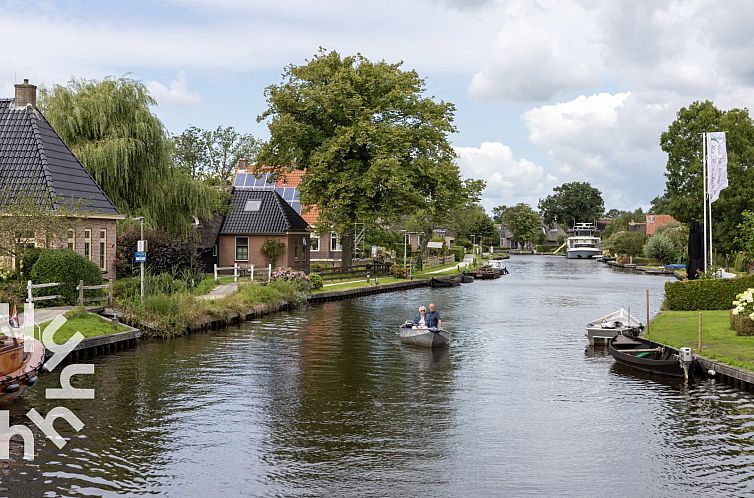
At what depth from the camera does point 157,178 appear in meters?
42.2

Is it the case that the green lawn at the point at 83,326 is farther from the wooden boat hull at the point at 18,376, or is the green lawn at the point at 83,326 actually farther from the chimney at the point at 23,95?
the chimney at the point at 23,95

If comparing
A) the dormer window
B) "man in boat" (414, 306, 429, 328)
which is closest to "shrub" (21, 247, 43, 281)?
"man in boat" (414, 306, 429, 328)

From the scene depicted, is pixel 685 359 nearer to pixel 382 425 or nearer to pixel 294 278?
pixel 382 425

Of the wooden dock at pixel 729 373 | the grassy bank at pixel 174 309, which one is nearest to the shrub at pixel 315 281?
the grassy bank at pixel 174 309

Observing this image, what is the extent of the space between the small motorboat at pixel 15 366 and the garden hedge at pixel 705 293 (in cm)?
2640

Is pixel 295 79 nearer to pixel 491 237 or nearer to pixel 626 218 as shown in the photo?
pixel 491 237

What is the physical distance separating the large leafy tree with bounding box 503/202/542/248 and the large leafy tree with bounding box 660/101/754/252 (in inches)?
3971

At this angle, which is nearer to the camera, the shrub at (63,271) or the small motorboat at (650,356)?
the small motorboat at (650,356)

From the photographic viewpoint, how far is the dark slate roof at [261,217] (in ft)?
174

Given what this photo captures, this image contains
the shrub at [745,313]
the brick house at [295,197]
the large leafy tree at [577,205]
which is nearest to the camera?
the shrub at [745,313]

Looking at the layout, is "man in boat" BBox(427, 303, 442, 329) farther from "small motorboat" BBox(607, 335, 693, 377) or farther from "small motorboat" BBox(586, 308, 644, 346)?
"small motorboat" BBox(607, 335, 693, 377)

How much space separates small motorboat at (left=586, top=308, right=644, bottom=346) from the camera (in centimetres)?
2823

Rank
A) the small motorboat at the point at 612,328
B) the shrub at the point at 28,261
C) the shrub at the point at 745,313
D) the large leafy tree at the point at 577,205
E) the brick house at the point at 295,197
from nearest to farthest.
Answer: the shrub at the point at 745,313, the small motorboat at the point at 612,328, the shrub at the point at 28,261, the brick house at the point at 295,197, the large leafy tree at the point at 577,205

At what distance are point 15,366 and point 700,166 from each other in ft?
193
